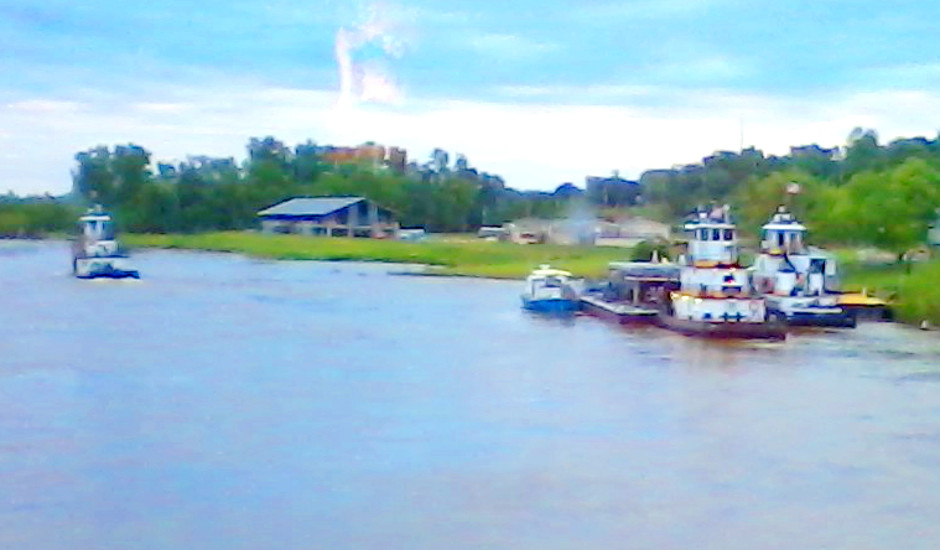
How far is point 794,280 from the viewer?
21.3 meters

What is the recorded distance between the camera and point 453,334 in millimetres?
18656

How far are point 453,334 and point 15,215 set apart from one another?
39.2 metres

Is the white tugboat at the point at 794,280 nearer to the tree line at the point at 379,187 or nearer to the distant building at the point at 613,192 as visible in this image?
the tree line at the point at 379,187

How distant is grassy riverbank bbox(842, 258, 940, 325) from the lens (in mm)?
20219

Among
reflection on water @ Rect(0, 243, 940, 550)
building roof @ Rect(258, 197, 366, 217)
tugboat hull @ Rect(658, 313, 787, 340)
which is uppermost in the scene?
building roof @ Rect(258, 197, 366, 217)

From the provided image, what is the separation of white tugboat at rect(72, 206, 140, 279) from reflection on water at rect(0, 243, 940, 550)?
9428 mm

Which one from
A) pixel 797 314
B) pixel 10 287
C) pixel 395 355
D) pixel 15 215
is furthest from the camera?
pixel 15 215

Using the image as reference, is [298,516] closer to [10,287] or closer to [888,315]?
[888,315]

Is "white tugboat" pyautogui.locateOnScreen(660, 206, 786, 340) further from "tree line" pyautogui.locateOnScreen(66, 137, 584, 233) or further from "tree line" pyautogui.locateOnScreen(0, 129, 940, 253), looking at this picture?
"tree line" pyautogui.locateOnScreen(66, 137, 584, 233)

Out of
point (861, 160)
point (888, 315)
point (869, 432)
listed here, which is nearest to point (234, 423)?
point (869, 432)

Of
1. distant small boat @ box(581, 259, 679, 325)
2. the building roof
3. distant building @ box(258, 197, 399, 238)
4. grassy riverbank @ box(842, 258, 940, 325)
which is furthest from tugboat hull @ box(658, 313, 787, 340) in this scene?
the building roof

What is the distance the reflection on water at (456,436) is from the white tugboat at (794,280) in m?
0.75

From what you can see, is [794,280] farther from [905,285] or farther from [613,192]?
[613,192]

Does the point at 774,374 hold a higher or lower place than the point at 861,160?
lower
